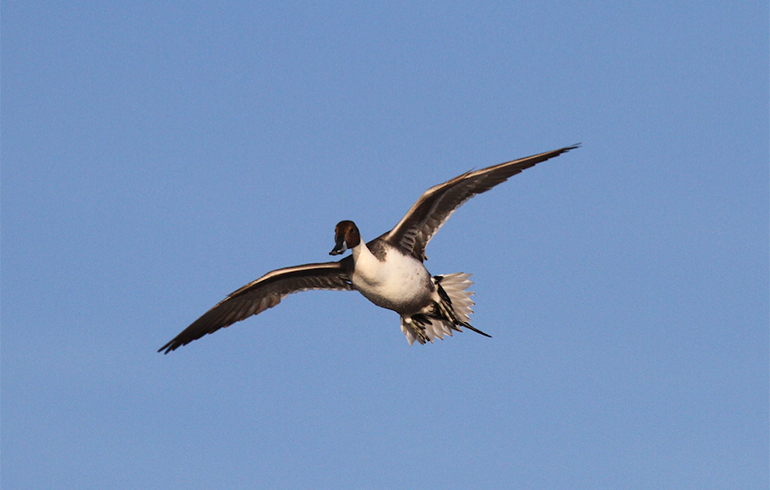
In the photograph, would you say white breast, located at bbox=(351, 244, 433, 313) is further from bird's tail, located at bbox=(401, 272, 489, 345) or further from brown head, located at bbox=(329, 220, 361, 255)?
bird's tail, located at bbox=(401, 272, 489, 345)

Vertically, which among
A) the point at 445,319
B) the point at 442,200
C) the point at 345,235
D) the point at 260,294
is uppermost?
the point at 442,200

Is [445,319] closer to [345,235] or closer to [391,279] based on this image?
[391,279]

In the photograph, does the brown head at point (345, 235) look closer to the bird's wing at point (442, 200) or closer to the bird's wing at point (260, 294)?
the bird's wing at point (442, 200)

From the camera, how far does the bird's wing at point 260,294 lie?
16125 millimetres

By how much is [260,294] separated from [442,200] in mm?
3765

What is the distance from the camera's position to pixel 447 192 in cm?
1505

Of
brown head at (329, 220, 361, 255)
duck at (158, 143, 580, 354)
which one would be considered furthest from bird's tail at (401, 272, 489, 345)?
brown head at (329, 220, 361, 255)

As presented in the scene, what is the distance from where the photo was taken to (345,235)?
14.3 m

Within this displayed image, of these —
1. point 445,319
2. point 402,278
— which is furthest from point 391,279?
point 445,319

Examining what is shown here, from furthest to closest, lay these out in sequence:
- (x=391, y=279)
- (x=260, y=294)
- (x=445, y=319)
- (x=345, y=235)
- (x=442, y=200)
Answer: (x=260, y=294)
(x=445, y=319)
(x=442, y=200)
(x=391, y=279)
(x=345, y=235)

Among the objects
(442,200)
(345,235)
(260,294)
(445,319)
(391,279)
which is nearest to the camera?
(345,235)

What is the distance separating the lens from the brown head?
46.7 ft

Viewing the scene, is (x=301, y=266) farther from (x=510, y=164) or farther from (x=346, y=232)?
(x=510, y=164)

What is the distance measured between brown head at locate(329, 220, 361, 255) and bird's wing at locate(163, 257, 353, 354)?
1.58 m
